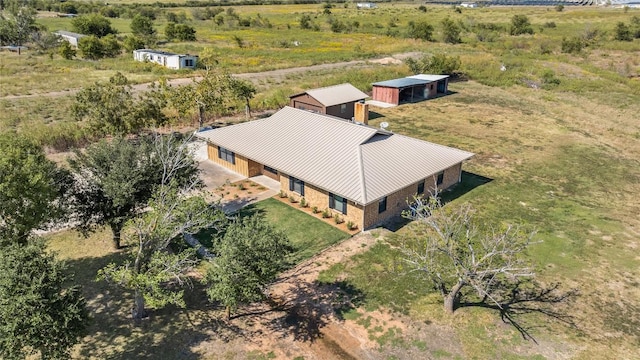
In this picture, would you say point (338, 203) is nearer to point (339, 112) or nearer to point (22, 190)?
point (22, 190)

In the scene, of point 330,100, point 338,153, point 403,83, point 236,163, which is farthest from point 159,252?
point 403,83

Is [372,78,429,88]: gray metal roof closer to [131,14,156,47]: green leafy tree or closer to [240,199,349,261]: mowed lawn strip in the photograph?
[240,199,349,261]: mowed lawn strip

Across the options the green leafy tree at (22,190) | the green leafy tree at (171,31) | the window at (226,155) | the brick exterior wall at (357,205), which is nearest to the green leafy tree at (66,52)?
the green leafy tree at (171,31)

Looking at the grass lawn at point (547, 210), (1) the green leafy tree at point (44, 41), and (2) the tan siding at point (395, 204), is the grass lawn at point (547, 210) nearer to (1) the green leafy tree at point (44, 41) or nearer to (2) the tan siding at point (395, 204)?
(2) the tan siding at point (395, 204)

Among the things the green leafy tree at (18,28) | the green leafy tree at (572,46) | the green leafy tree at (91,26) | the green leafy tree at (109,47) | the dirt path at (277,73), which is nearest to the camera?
the dirt path at (277,73)

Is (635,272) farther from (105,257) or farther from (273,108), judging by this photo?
(273,108)

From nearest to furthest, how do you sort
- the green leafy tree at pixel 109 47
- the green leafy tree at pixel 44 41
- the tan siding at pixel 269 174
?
the tan siding at pixel 269 174, the green leafy tree at pixel 109 47, the green leafy tree at pixel 44 41

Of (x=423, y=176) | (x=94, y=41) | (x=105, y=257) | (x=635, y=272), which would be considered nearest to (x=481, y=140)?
(x=423, y=176)
